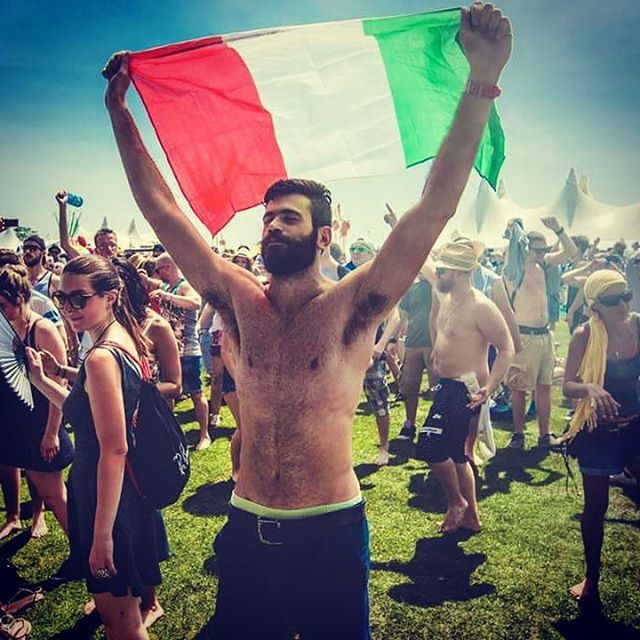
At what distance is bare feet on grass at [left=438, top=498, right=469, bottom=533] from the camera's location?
4641 mm

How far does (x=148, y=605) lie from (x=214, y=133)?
319 cm

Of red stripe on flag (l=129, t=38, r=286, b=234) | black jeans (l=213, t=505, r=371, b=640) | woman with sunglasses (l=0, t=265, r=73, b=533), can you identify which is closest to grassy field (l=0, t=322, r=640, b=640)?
woman with sunglasses (l=0, t=265, r=73, b=533)

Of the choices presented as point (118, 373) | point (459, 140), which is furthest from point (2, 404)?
point (459, 140)

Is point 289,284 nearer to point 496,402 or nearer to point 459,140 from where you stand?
point 459,140

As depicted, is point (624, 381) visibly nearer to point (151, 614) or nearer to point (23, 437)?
point (151, 614)

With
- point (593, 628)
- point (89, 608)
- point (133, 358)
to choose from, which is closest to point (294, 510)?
point (133, 358)

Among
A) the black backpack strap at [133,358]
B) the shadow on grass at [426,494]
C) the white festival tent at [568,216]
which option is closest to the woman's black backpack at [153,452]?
the black backpack strap at [133,358]

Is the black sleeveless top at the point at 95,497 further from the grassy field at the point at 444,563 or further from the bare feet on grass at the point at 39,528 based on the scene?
the bare feet on grass at the point at 39,528

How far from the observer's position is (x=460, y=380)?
4648mm

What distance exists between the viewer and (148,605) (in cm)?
351

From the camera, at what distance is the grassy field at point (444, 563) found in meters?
3.44

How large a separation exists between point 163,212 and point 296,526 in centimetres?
145

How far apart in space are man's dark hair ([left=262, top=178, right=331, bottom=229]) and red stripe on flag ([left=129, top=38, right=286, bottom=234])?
793mm

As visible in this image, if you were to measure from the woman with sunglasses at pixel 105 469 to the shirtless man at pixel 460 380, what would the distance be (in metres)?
2.67
